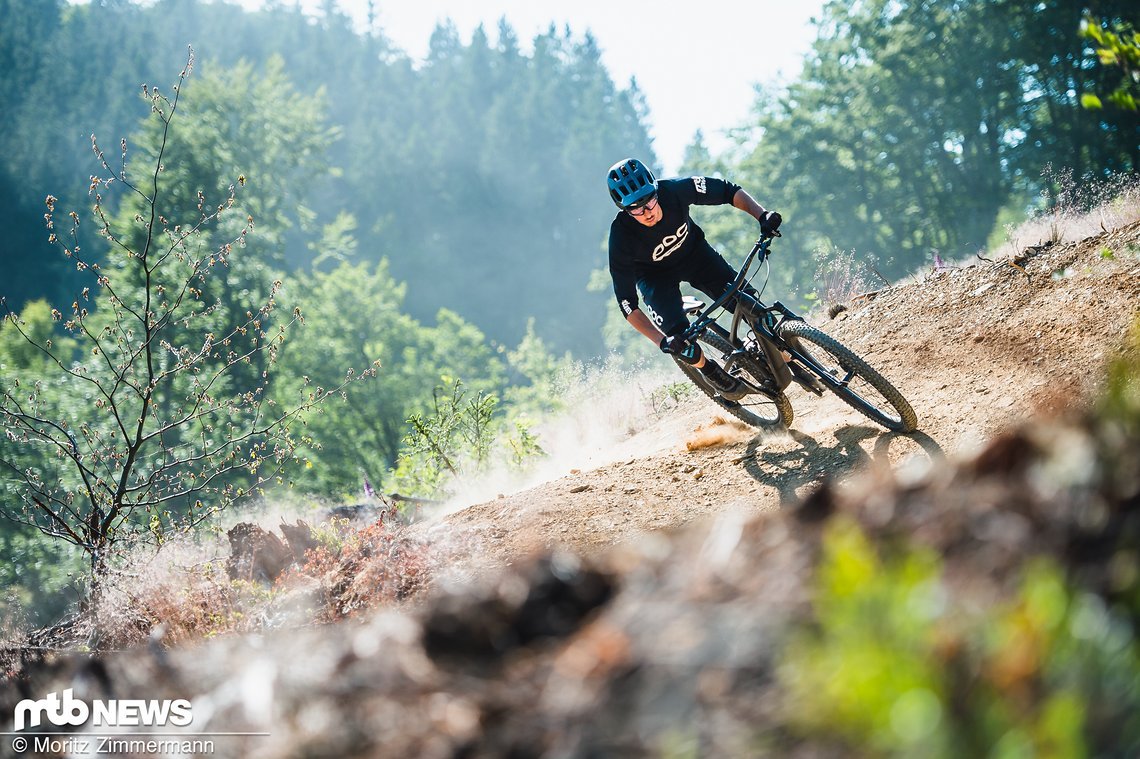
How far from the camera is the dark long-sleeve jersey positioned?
6.70 m

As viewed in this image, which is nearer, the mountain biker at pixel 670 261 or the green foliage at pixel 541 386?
the mountain biker at pixel 670 261

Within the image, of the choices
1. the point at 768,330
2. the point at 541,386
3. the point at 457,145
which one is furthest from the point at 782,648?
the point at 457,145

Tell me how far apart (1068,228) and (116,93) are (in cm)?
9041

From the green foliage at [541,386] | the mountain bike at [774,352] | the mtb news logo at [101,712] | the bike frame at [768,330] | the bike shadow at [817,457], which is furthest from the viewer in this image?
the green foliage at [541,386]

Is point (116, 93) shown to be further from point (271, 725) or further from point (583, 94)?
point (271, 725)

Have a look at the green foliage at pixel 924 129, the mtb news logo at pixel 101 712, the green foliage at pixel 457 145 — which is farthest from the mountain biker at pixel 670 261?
the green foliage at pixel 457 145

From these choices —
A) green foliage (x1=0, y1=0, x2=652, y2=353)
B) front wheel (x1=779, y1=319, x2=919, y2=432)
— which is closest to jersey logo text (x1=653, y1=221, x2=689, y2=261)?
front wheel (x1=779, y1=319, x2=919, y2=432)

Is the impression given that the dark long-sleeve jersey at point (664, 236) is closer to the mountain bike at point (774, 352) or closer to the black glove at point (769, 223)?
the mountain bike at point (774, 352)

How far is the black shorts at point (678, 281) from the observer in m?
6.82

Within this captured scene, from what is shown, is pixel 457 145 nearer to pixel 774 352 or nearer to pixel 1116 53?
pixel 774 352

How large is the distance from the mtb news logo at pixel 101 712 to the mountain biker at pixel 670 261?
196 inches

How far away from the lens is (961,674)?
1115 mm

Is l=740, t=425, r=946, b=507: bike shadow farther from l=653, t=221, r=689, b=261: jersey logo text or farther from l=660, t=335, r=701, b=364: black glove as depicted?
l=653, t=221, r=689, b=261: jersey logo text

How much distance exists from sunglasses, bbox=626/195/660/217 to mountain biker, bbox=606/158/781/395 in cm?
1
